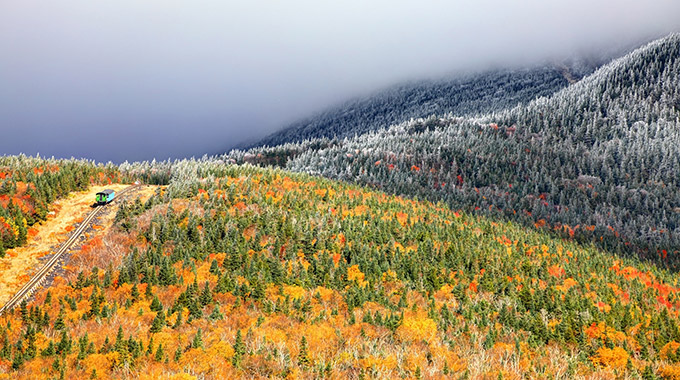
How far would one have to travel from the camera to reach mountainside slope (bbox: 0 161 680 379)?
1119 inches

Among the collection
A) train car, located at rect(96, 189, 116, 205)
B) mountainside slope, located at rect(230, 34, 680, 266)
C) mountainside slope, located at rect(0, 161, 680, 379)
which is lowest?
mountainside slope, located at rect(230, 34, 680, 266)

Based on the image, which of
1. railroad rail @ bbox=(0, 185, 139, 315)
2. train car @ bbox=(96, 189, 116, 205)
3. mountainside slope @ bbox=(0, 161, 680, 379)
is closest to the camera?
mountainside slope @ bbox=(0, 161, 680, 379)

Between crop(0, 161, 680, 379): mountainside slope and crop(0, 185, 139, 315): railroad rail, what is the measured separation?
4.02 feet

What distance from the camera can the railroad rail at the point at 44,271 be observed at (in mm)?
34475

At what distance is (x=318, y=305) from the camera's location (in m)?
38.6

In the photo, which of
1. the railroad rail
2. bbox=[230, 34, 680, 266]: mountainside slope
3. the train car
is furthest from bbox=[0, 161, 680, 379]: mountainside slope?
bbox=[230, 34, 680, 266]: mountainside slope

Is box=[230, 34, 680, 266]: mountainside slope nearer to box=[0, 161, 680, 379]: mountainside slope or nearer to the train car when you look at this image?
box=[0, 161, 680, 379]: mountainside slope

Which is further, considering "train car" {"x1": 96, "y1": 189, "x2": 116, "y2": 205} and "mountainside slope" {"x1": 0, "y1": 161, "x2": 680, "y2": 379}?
"train car" {"x1": 96, "y1": 189, "x2": 116, "y2": 205}

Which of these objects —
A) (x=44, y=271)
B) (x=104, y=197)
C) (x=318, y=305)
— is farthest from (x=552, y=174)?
(x=44, y=271)

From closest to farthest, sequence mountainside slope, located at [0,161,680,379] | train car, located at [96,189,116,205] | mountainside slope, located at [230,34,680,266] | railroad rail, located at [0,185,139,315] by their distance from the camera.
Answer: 1. mountainside slope, located at [0,161,680,379]
2. railroad rail, located at [0,185,139,315]
3. train car, located at [96,189,116,205]
4. mountainside slope, located at [230,34,680,266]

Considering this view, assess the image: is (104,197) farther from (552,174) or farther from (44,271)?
(552,174)

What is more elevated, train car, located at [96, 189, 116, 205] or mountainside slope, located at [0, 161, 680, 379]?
train car, located at [96, 189, 116, 205]

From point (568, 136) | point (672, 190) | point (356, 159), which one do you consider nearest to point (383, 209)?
point (356, 159)

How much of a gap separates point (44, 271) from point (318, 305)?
2393 centimetres
